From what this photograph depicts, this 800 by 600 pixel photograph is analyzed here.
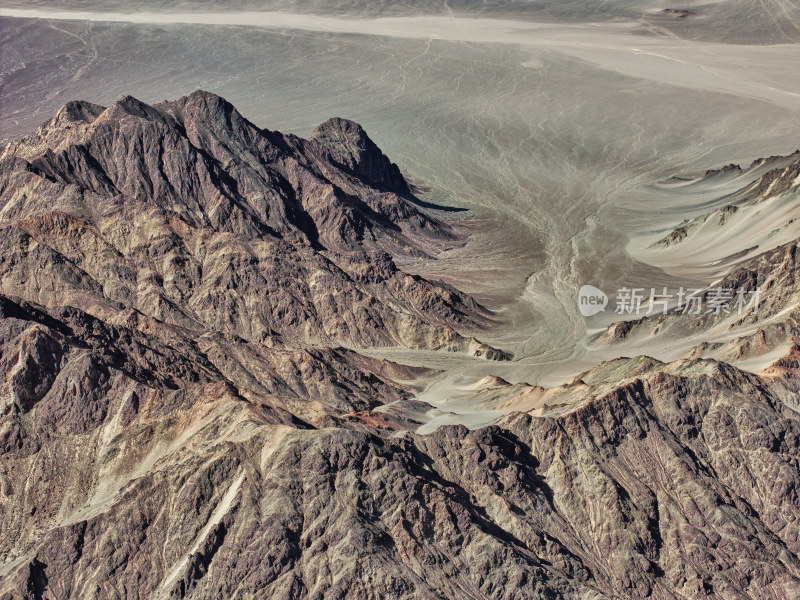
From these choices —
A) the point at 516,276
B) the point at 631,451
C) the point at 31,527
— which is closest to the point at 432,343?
the point at 516,276

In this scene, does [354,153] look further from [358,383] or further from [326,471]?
[326,471]

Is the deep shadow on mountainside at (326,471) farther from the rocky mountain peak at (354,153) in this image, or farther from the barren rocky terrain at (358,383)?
the rocky mountain peak at (354,153)

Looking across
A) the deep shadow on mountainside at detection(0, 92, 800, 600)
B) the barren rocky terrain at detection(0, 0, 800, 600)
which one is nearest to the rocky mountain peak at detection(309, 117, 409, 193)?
the barren rocky terrain at detection(0, 0, 800, 600)

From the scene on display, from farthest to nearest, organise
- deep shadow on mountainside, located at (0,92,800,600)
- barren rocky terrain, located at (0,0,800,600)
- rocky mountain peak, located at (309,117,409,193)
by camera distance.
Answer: rocky mountain peak, located at (309,117,409,193), barren rocky terrain, located at (0,0,800,600), deep shadow on mountainside, located at (0,92,800,600)

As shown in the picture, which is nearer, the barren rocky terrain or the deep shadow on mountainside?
the deep shadow on mountainside

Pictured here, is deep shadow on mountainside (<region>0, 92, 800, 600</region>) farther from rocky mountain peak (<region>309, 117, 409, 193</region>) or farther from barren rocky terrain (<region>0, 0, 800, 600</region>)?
rocky mountain peak (<region>309, 117, 409, 193</region>)

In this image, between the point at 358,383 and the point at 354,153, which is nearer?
the point at 358,383

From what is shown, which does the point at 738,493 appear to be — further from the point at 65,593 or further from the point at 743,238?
the point at 743,238

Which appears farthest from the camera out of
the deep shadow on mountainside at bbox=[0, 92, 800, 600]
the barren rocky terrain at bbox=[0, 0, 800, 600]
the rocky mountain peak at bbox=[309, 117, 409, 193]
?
the rocky mountain peak at bbox=[309, 117, 409, 193]

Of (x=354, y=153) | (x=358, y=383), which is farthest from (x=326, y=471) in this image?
(x=354, y=153)
